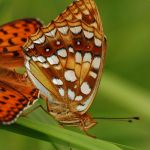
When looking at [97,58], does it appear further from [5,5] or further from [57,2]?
[57,2]

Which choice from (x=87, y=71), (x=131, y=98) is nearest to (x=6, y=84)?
(x=87, y=71)

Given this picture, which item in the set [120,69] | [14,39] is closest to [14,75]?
[14,39]

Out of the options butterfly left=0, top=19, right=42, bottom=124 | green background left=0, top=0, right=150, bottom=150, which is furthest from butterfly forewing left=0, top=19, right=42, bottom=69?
green background left=0, top=0, right=150, bottom=150

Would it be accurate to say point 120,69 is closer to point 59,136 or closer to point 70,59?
point 70,59

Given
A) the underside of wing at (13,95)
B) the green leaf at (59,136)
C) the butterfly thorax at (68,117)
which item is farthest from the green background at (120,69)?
the green leaf at (59,136)

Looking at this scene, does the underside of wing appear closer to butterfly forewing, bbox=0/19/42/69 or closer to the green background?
butterfly forewing, bbox=0/19/42/69
